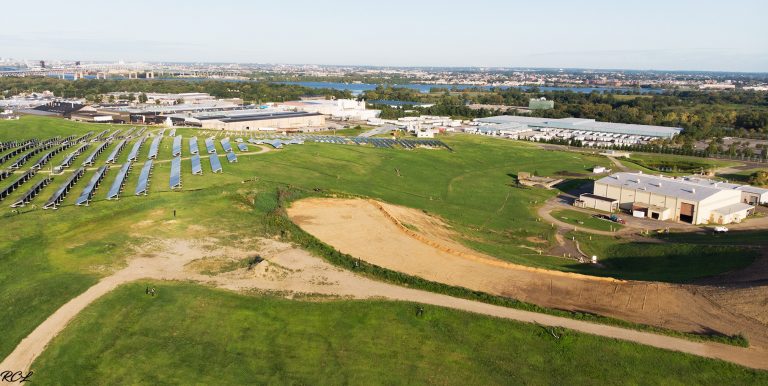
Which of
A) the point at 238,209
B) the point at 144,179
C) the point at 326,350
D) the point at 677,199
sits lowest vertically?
the point at 677,199

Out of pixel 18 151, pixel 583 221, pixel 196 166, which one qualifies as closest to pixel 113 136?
pixel 18 151

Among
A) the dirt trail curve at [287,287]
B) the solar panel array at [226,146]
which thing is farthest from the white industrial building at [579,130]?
the dirt trail curve at [287,287]

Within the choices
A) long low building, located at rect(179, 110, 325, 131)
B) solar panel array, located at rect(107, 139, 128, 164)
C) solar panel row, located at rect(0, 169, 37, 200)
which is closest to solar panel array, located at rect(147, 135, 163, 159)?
solar panel array, located at rect(107, 139, 128, 164)

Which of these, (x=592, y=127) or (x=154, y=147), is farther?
(x=592, y=127)

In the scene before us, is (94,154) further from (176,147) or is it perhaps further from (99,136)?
(99,136)

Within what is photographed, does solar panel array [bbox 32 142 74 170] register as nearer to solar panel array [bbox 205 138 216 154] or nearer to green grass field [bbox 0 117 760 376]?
green grass field [bbox 0 117 760 376]

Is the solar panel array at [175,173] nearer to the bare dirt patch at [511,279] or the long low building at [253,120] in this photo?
the bare dirt patch at [511,279]
